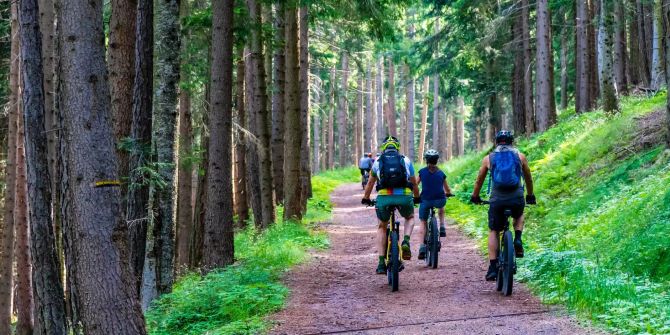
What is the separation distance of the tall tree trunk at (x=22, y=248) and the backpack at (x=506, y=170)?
11.7 metres

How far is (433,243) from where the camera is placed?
35.6 feet

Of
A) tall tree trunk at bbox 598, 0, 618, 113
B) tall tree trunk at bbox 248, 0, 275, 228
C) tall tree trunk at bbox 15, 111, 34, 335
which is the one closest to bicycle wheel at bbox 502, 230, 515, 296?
tall tree trunk at bbox 248, 0, 275, 228

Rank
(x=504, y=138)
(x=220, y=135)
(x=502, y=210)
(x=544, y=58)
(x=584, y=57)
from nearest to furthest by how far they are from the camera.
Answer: (x=504, y=138), (x=502, y=210), (x=220, y=135), (x=544, y=58), (x=584, y=57)

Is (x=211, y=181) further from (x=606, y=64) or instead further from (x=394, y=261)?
(x=606, y=64)

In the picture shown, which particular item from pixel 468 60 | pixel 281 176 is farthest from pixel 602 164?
pixel 468 60

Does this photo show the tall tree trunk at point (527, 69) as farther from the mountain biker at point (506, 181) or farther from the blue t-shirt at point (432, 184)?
the mountain biker at point (506, 181)

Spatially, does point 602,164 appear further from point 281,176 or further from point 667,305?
point 281,176

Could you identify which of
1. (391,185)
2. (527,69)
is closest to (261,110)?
(391,185)

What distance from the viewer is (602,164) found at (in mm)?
14070

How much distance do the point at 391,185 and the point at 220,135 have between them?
3892 millimetres

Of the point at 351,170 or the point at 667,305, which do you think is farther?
the point at 351,170


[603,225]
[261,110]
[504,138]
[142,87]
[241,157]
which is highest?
[261,110]

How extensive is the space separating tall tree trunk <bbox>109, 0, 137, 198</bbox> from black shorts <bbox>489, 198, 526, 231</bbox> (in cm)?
525

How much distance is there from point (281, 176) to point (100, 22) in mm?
15059
